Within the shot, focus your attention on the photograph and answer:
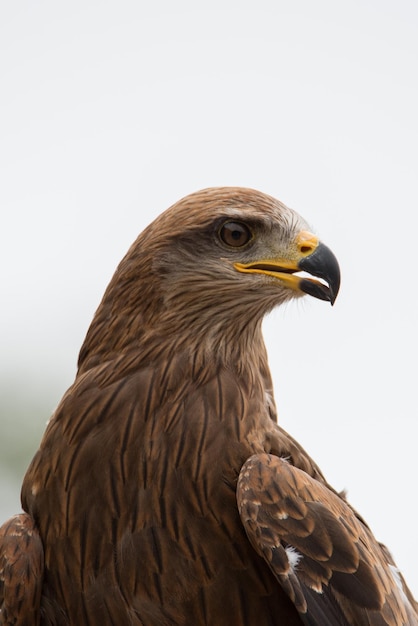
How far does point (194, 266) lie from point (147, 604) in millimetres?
1468

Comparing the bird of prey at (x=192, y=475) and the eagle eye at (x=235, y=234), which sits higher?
the eagle eye at (x=235, y=234)

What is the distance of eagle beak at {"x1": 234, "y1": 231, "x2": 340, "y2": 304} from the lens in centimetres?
532

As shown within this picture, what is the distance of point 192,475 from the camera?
17.3ft

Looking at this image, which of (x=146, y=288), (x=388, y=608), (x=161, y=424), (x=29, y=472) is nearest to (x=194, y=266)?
(x=146, y=288)

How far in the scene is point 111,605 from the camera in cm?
521

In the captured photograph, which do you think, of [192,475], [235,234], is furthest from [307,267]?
[192,475]

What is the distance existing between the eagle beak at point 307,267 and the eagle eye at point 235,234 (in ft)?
0.34

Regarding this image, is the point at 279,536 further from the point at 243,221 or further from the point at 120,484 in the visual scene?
the point at 243,221

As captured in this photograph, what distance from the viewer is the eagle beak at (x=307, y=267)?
532cm

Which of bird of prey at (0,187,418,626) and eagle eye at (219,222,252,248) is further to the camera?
eagle eye at (219,222,252,248)

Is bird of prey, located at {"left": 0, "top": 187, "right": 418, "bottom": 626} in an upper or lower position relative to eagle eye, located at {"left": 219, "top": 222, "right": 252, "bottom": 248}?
lower

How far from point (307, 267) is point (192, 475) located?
1023 mm

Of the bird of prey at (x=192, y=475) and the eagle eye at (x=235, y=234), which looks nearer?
the bird of prey at (x=192, y=475)

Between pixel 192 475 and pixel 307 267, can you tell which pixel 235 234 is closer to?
pixel 307 267
